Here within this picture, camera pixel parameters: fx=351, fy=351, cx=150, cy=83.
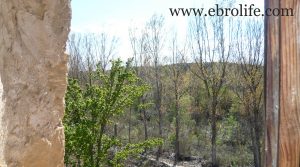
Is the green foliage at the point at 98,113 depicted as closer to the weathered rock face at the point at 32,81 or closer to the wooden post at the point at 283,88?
the weathered rock face at the point at 32,81

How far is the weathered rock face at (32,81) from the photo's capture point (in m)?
2.40

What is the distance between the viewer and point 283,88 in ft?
1.90

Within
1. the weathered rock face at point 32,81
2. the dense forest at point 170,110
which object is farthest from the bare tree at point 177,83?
the weathered rock face at point 32,81

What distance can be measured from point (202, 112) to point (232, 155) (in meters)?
5.59

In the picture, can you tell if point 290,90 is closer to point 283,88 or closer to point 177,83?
point 283,88

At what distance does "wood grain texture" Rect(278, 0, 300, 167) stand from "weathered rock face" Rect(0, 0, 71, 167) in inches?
83.7

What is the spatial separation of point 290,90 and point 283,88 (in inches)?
0.5

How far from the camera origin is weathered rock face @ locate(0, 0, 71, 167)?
2.40 m

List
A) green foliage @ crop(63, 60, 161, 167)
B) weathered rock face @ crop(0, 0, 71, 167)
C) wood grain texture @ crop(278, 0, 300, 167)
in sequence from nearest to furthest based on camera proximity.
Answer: wood grain texture @ crop(278, 0, 300, 167) → weathered rock face @ crop(0, 0, 71, 167) → green foliage @ crop(63, 60, 161, 167)

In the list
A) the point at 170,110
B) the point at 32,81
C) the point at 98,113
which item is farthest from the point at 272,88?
the point at 170,110

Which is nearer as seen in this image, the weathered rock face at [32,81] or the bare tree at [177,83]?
the weathered rock face at [32,81]

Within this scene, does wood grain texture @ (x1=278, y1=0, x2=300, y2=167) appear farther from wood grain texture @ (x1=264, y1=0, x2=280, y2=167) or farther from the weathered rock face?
the weathered rock face

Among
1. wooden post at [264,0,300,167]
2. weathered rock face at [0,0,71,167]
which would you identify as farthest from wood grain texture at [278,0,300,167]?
weathered rock face at [0,0,71,167]

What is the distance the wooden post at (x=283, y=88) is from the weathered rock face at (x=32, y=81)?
2113 millimetres
